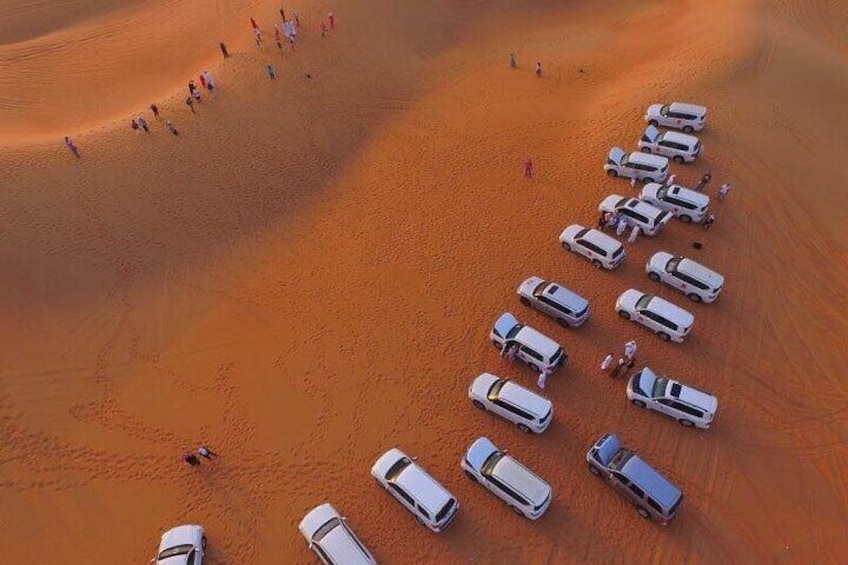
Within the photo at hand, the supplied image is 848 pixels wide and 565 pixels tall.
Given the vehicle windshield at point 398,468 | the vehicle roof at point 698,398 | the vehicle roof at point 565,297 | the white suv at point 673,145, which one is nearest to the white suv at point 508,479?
the vehicle windshield at point 398,468

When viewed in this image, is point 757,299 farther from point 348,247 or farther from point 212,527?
point 212,527

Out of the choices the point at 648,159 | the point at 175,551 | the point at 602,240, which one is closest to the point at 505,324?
the point at 602,240

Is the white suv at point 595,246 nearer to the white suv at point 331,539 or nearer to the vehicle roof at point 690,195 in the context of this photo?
the vehicle roof at point 690,195

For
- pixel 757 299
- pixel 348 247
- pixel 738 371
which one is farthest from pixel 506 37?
pixel 738 371

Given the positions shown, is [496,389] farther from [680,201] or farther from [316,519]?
[680,201]

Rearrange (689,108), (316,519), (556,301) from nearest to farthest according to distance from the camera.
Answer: (316,519) → (556,301) → (689,108)

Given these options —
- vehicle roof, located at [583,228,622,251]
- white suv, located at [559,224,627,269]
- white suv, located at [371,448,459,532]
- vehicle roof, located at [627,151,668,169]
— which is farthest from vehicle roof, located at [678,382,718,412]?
vehicle roof, located at [627,151,668,169]

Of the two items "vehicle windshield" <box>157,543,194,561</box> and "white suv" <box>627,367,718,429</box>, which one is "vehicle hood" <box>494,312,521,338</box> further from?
"vehicle windshield" <box>157,543,194,561</box>
